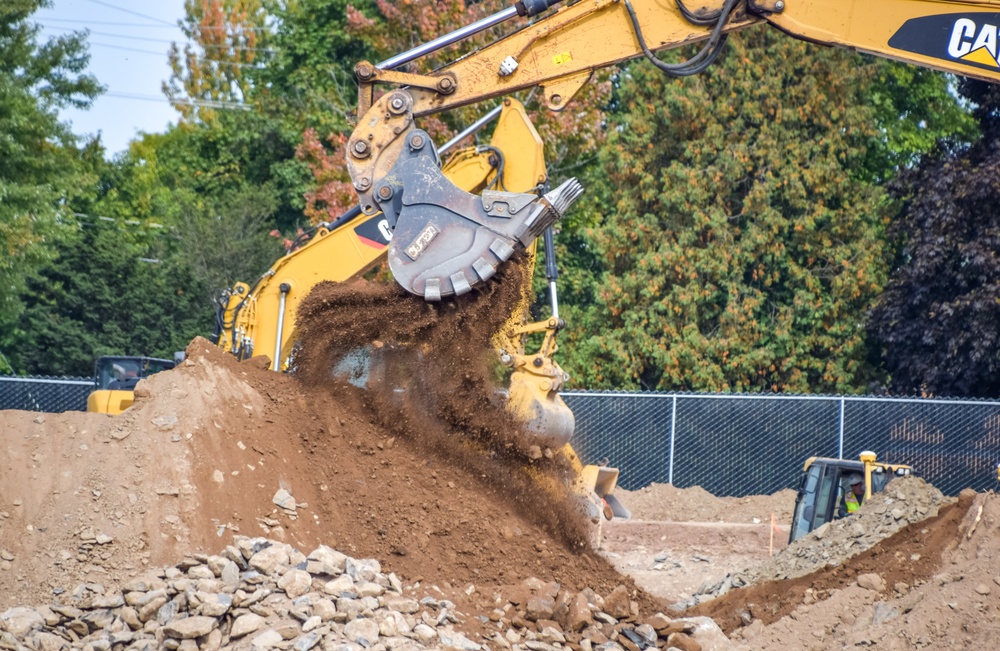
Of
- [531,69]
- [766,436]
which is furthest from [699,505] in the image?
[531,69]

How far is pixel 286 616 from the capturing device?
680 cm

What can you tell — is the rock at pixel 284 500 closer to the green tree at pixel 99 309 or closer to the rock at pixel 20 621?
the rock at pixel 20 621

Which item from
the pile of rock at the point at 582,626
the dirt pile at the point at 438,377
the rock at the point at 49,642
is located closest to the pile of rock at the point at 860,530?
the dirt pile at the point at 438,377

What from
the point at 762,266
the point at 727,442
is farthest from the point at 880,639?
the point at 762,266

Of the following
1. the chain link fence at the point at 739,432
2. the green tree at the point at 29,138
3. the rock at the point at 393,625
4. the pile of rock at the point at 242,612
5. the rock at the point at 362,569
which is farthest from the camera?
the green tree at the point at 29,138

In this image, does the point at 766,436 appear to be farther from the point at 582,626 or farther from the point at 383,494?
the point at 582,626

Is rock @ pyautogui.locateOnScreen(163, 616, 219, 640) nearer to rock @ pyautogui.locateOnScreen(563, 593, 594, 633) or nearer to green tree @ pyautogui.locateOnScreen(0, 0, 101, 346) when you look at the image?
rock @ pyautogui.locateOnScreen(563, 593, 594, 633)

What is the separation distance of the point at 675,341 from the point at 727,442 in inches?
171

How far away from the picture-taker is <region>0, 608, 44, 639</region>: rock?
21.9 ft

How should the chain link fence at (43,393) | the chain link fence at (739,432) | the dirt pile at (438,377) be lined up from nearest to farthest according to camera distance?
the dirt pile at (438,377), the chain link fence at (739,432), the chain link fence at (43,393)

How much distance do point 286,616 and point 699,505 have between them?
9.76 meters

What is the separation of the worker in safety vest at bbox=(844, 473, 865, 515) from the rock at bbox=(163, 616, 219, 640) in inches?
278

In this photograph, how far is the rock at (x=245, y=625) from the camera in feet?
21.9

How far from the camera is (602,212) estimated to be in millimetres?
23297
